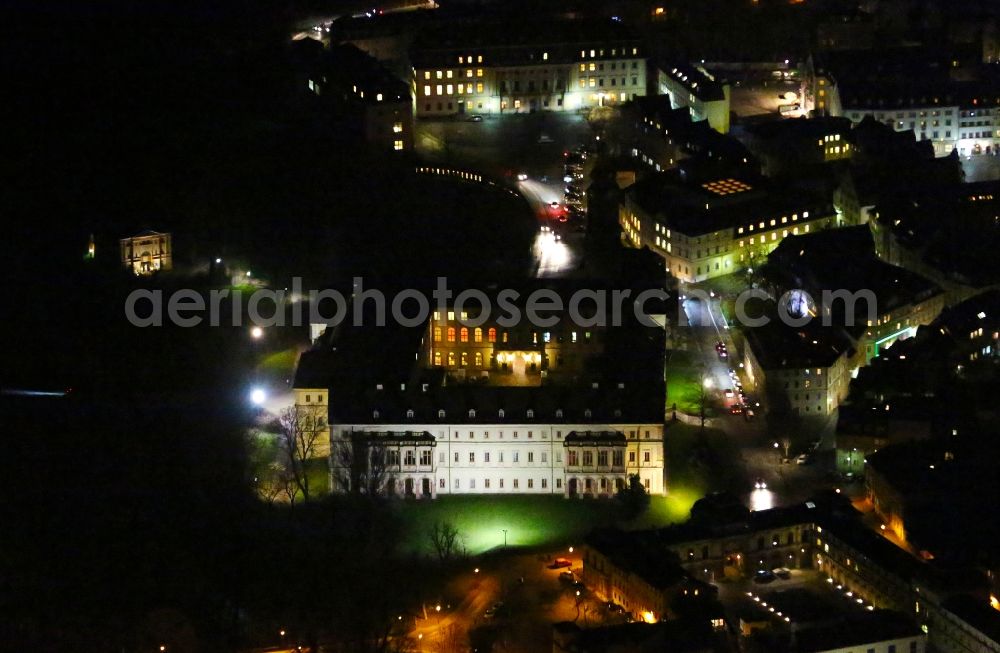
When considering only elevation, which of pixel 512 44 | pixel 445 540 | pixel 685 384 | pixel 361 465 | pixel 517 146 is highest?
pixel 512 44

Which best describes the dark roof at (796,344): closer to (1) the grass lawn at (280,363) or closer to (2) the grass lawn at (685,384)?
(2) the grass lawn at (685,384)

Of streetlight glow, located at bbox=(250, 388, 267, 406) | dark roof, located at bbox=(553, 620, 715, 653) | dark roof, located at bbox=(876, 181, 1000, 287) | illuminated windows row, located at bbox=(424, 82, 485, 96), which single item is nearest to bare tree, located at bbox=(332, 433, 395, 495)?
streetlight glow, located at bbox=(250, 388, 267, 406)

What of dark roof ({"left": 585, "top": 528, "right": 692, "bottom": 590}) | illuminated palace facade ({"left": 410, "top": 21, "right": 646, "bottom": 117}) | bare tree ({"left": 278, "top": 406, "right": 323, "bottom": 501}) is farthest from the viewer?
illuminated palace facade ({"left": 410, "top": 21, "right": 646, "bottom": 117})

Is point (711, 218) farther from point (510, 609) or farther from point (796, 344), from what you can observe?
point (510, 609)

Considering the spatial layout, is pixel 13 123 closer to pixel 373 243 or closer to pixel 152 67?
pixel 152 67

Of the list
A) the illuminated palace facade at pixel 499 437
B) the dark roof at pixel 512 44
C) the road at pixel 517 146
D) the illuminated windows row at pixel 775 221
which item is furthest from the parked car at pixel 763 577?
the dark roof at pixel 512 44

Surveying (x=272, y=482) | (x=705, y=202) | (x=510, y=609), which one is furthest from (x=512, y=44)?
(x=510, y=609)

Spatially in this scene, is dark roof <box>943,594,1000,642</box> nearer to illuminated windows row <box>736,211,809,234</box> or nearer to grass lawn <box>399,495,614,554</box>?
grass lawn <box>399,495,614,554</box>
